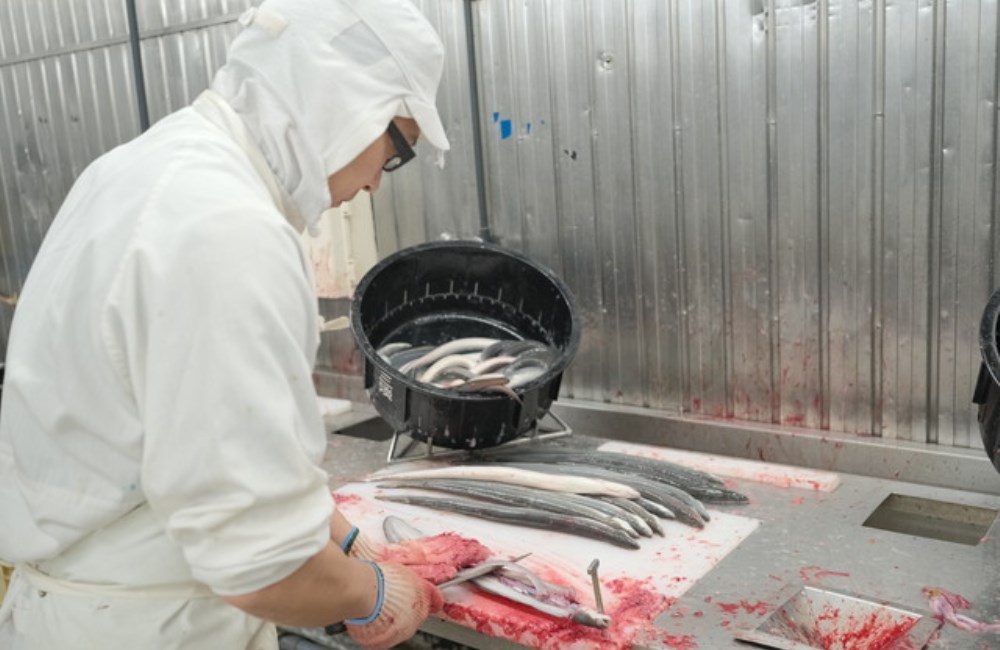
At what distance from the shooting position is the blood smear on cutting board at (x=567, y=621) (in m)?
1.64

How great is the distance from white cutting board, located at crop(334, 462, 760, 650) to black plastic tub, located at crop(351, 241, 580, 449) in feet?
0.69

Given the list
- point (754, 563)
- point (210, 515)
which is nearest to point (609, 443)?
point (754, 563)

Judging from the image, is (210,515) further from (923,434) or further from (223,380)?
(923,434)

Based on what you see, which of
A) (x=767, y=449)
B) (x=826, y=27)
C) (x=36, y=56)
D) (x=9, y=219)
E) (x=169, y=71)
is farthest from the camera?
(x=9, y=219)

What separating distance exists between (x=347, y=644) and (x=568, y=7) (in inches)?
71.4

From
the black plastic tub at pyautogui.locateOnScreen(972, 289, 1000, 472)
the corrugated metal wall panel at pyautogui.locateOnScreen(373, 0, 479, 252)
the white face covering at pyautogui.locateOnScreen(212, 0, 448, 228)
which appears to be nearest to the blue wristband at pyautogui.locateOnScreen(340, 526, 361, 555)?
the white face covering at pyautogui.locateOnScreen(212, 0, 448, 228)

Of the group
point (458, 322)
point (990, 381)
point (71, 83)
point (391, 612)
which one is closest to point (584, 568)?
point (391, 612)

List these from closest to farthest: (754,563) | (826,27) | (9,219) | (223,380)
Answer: (223,380)
(754,563)
(826,27)
(9,219)

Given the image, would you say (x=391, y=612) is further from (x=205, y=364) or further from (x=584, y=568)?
(x=205, y=364)

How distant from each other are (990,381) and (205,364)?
4.73ft

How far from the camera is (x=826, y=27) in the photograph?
227 cm

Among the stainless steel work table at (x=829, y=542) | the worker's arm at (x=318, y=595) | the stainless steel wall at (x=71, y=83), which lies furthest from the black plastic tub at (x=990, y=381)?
the stainless steel wall at (x=71, y=83)

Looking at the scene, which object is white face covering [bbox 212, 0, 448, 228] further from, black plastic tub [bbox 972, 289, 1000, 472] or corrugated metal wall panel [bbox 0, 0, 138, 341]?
corrugated metal wall panel [bbox 0, 0, 138, 341]

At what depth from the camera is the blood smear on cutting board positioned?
1.64m
